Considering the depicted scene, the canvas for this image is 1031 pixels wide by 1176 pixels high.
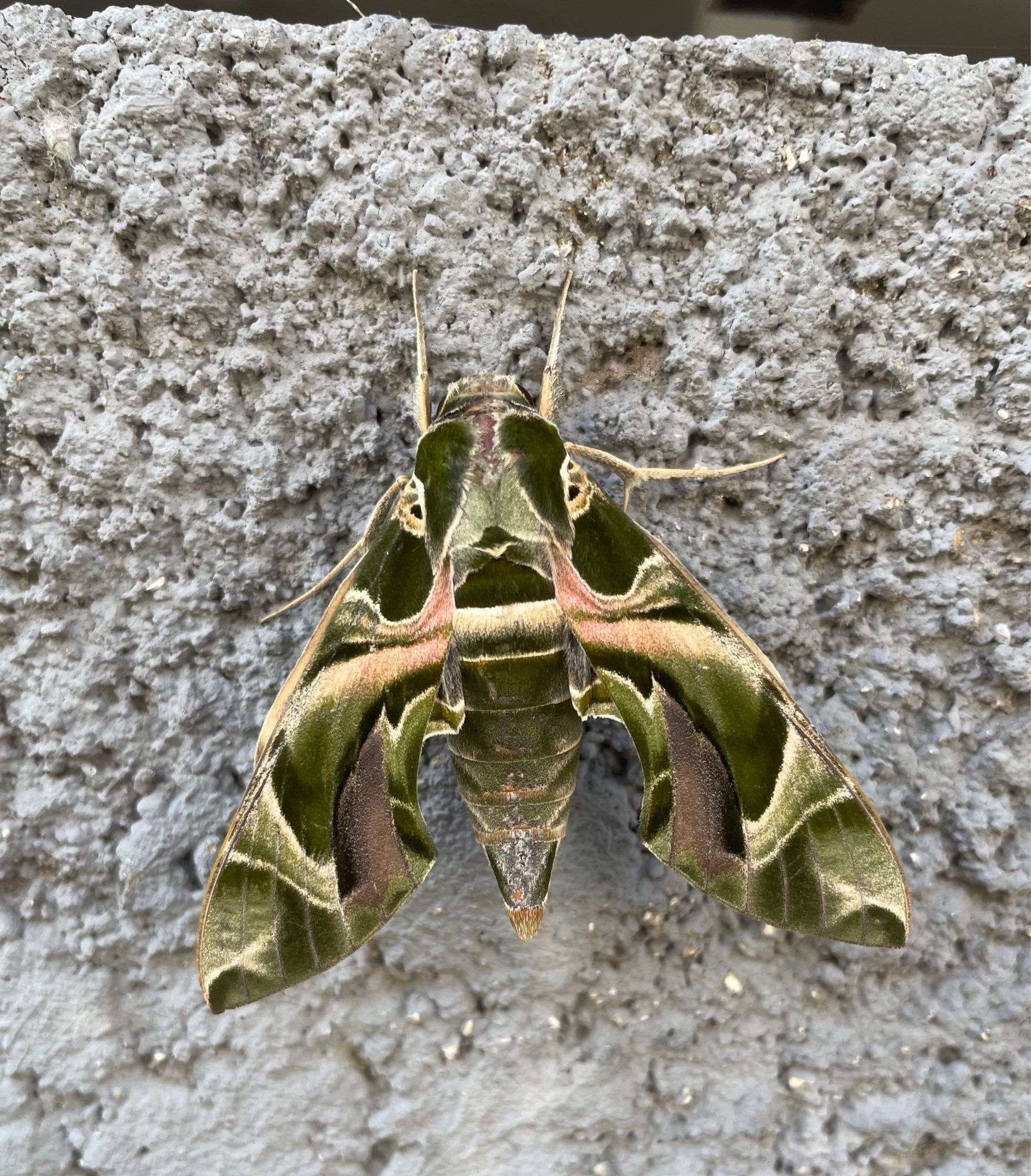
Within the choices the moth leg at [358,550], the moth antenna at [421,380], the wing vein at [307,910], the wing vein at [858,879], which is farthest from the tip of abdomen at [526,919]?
the moth antenna at [421,380]

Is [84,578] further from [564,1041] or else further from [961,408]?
[961,408]

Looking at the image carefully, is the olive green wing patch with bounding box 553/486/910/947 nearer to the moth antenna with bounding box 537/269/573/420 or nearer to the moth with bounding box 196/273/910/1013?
the moth with bounding box 196/273/910/1013

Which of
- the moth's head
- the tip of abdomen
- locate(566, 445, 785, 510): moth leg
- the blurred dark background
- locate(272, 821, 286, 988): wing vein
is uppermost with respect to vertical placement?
the blurred dark background

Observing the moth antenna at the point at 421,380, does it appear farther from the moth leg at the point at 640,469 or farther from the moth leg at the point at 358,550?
the moth leg at the point at 640,469

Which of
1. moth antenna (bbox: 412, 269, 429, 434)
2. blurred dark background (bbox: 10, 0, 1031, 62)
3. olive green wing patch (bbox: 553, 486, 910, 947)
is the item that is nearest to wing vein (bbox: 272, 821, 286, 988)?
olive green wing patch (bbox: 553, 486, 910, 947)

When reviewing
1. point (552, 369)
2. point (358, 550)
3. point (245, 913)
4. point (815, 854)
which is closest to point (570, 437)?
point (552, 369)

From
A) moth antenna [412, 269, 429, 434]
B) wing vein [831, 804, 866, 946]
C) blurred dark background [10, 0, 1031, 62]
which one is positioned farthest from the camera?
blurred dark background [10, 0, 1031, 62]

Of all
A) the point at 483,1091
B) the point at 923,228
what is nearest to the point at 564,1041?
the point at 483,1091

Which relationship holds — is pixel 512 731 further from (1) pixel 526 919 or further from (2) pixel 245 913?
(2) pixel 245 913
